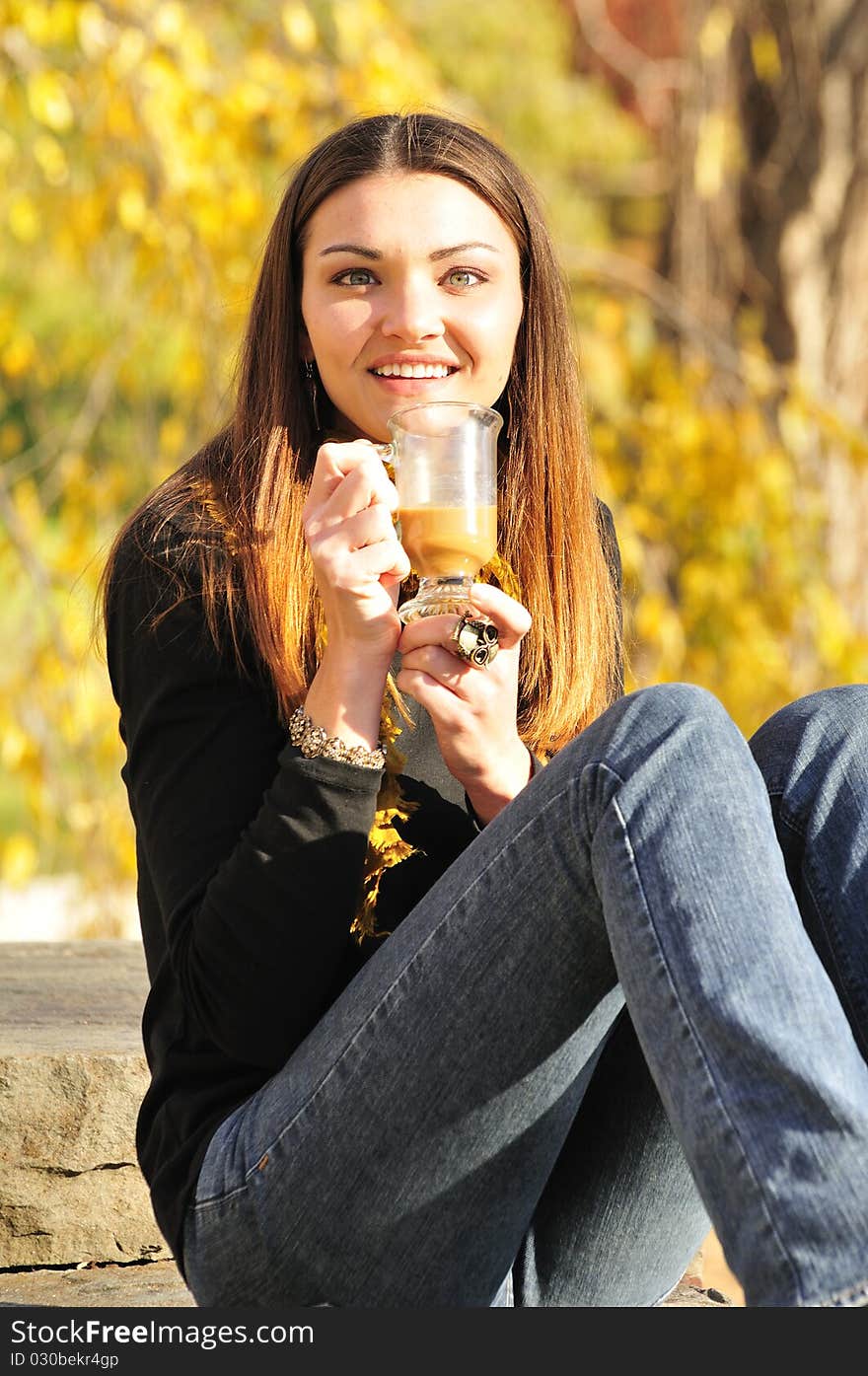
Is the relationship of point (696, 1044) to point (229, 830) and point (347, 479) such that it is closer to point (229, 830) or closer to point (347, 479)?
point (229, 830)

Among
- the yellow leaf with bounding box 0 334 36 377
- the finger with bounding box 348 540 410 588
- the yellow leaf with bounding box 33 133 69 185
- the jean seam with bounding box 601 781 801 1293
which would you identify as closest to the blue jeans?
the jean seam with bounding box 601 781 801 1293

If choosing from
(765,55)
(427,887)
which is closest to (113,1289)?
(427,887)

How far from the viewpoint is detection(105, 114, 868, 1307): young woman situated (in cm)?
131

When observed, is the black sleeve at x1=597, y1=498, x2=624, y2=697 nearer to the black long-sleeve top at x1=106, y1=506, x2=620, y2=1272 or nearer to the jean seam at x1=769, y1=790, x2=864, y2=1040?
the black long-sleeve top at x1=106, y1=506, x2=620, y2=1272

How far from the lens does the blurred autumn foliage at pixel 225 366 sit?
3.54 meters

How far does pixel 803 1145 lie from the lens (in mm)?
1227

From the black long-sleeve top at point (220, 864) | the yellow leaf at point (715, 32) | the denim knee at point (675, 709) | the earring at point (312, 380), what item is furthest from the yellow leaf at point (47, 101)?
the yellow leaf at point (715, 32)

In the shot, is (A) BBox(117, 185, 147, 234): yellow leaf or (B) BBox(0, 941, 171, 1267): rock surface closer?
(B) BBox(0, 941, 171, 1267): rock surface

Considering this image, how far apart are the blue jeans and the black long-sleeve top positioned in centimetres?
6

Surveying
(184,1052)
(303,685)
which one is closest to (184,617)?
(303,685)

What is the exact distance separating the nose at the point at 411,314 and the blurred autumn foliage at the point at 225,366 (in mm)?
1238

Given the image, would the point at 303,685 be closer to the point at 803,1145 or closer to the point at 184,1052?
the point at 184,1052

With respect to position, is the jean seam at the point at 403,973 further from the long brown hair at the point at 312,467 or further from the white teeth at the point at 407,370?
the white teeth at the point at 407,370

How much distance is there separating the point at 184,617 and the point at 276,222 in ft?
1.82
